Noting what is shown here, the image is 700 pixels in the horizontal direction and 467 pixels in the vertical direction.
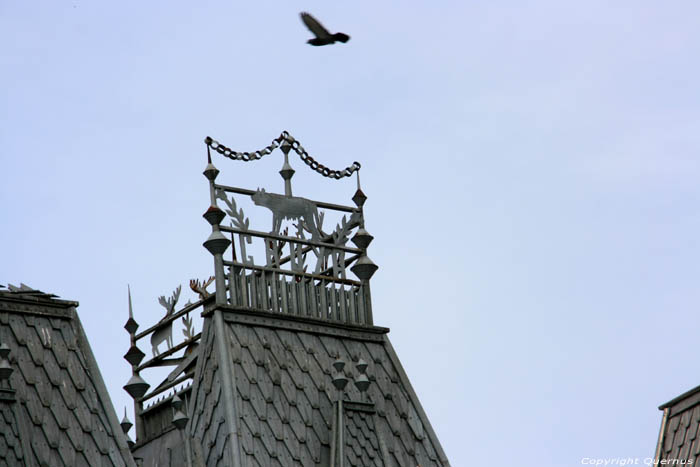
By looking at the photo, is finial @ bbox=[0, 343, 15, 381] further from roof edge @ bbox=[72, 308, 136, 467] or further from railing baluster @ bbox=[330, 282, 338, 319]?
railing baluster @ bbox=[330, 282, 338, 319]

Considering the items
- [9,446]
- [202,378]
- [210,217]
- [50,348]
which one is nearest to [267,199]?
[210,217]

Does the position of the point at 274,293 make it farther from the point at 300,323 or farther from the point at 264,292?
the point at 300,323

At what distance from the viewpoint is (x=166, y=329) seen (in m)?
40.4

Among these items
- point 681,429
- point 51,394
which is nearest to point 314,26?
point 51,394

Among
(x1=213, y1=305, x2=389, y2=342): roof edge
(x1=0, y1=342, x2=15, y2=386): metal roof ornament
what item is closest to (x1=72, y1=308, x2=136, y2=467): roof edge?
(x1=0, y1=342, x2=15, y2=386): metal roof ornament

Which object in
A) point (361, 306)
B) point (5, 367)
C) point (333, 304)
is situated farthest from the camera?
point (361, 306)

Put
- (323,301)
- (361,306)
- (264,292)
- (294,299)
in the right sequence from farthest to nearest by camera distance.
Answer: (361,306) → (323,301) → (294,299) → (264,292)

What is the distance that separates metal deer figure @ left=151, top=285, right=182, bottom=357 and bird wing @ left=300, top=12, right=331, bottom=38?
25.7 ft

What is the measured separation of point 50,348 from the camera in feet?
114

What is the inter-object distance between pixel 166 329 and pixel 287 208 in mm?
3278

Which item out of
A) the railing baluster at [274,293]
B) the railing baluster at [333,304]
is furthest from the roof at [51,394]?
the railing baluster at [333,304]

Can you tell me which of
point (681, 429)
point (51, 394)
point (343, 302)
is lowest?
point (681, 429)

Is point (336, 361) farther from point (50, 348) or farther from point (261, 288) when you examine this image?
point (50, 348)

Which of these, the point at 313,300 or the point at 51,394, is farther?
the point at 313,300
